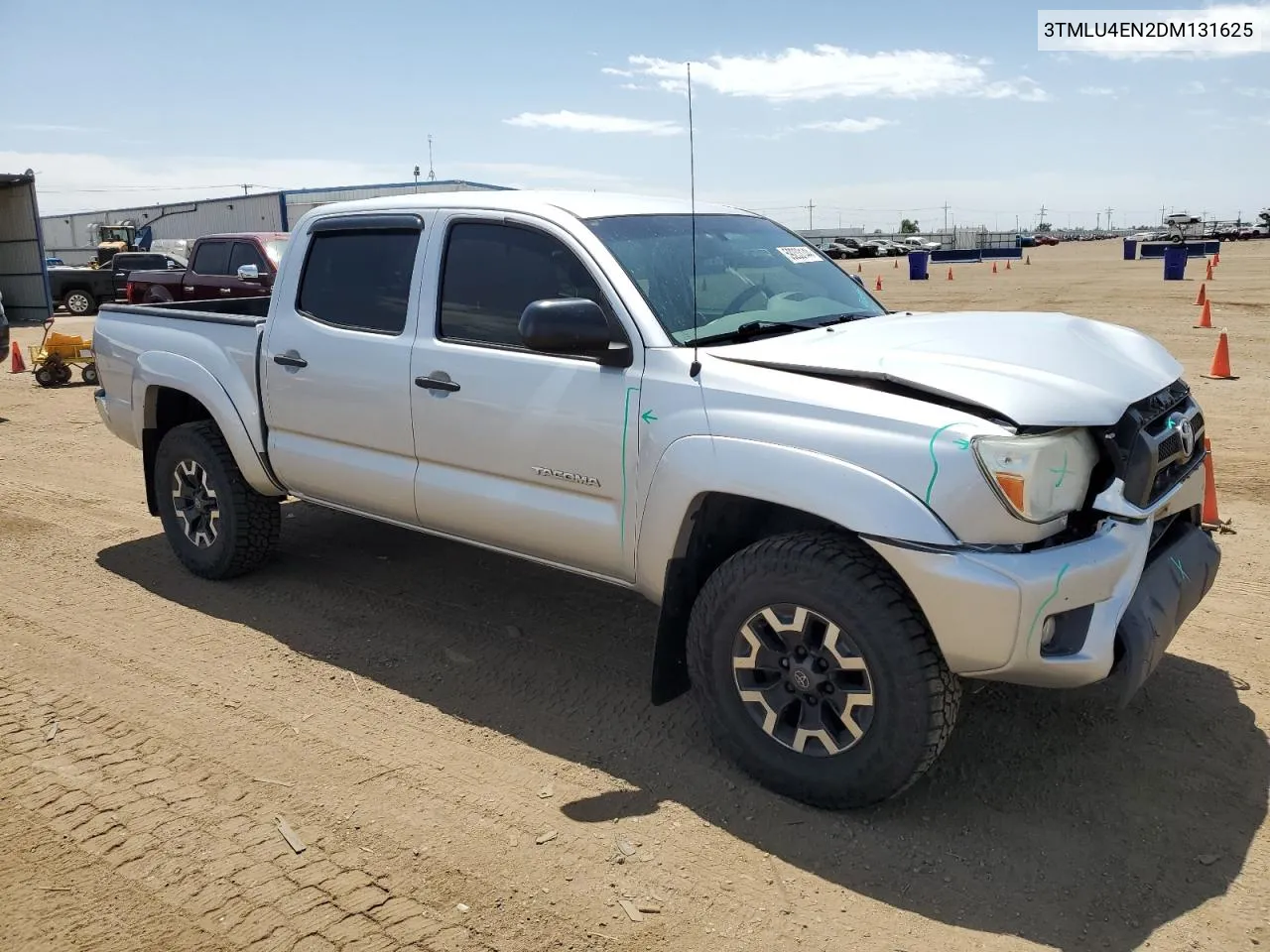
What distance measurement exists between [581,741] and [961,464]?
182 centimetres

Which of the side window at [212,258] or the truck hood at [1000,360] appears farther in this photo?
the side window at [212,258]

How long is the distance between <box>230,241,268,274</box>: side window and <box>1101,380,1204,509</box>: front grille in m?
13.0

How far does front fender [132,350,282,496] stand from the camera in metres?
5.31

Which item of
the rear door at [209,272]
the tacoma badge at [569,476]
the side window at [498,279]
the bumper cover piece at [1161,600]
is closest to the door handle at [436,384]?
the side window at [498,279]

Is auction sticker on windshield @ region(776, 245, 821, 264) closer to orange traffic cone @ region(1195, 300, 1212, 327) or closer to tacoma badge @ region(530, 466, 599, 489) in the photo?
tacoma badge @ region(530, 466, 599, 489)

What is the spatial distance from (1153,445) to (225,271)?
1430 centimetres

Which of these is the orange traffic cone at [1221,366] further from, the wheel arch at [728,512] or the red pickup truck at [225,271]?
the red pickup truck at [225,271]

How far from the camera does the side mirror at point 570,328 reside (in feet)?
A: 11.9

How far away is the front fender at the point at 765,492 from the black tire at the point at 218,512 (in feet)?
8.71

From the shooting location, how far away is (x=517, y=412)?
409cm

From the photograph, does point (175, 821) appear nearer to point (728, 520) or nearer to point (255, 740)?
point (255, 740)

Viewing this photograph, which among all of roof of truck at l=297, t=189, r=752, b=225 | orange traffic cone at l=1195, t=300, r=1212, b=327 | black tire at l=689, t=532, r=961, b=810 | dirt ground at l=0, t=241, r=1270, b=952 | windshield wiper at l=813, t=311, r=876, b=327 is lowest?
dirt ground at l=0, t=241, r=1270, b=952

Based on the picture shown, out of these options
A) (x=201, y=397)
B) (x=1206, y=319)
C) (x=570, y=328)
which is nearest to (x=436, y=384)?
(x=570, y=328)

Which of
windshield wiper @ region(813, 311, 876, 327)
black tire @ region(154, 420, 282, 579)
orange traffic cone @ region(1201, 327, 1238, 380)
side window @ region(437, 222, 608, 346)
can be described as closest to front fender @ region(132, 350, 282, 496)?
black tire @ region(154, 420, 282, 579)
